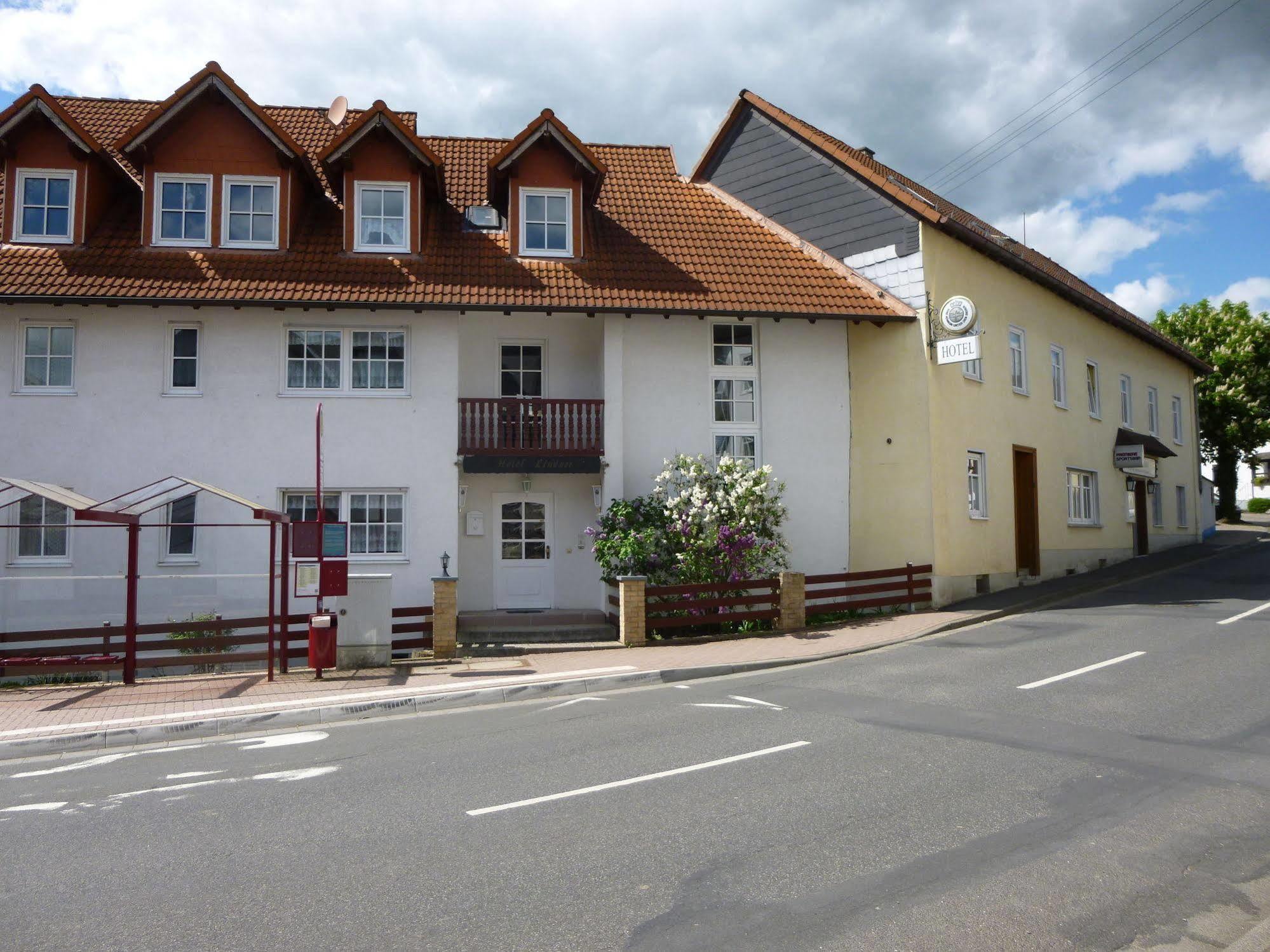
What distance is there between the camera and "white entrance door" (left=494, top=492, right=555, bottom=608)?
18.3 meters

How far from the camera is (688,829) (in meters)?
5.89

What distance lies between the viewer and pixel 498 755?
807 cm

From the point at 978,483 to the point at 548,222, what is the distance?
1010 centimetres

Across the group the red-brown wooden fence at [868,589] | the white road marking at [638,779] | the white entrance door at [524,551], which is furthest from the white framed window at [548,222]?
the white road marking at [638,779]

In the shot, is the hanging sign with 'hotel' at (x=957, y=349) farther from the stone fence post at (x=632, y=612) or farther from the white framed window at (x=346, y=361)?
the white framed window at (x=346, y=361)

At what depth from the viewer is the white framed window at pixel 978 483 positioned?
65.1ft

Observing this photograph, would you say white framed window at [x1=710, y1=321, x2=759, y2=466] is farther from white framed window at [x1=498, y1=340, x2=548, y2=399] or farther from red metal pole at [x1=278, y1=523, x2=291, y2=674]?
red metal pole at [x1=278, y1=523, x2=291, y2=674]

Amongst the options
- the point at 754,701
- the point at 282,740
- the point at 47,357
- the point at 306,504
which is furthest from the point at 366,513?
the point at 754,701

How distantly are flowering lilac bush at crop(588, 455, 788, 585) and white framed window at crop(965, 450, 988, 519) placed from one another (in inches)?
195

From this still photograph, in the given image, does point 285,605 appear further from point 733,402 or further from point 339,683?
point 733,402

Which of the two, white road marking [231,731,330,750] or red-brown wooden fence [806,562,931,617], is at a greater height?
red-brown wooden fence [806,562,931,617]

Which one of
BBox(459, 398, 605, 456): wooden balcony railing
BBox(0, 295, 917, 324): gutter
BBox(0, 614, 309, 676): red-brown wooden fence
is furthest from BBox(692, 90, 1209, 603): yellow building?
BBox(0, 614, 309, 676): red-brown wooden fence

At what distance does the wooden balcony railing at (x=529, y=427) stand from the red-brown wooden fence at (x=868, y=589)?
4626 millimetres

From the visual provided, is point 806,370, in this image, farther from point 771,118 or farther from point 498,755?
point 498,755
